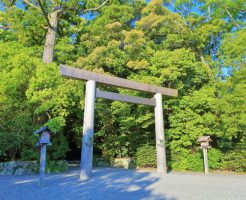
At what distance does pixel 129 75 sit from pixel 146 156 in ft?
16.1

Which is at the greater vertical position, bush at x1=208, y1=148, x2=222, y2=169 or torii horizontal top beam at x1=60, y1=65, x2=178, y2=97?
torii horizontal top beam at x1=60, y1=65, x2=178, y2=97

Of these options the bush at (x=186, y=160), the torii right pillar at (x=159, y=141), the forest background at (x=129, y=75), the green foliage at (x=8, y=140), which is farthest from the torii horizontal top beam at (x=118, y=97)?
the green foliage at (x=8, y=140)

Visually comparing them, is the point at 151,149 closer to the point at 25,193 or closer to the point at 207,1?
the point at 25,193

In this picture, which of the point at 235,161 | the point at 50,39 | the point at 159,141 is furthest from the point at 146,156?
the point at 50,39

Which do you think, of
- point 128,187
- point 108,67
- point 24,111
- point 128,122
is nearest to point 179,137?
point 128,122

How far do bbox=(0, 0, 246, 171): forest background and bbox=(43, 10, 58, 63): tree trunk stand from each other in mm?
59

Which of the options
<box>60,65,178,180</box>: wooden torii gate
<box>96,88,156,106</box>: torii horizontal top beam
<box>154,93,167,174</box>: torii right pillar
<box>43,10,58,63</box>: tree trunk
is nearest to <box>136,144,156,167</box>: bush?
<box>154,93,167,174</box>: torii right pillar

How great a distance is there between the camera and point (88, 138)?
8336mm

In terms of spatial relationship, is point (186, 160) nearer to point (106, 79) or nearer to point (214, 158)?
point (214, 158)

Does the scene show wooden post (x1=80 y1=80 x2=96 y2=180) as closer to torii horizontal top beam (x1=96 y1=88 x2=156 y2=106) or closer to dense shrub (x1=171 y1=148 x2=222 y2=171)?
torii horizontal top beam (x1=96 y1=88 x2=156 y2=106)

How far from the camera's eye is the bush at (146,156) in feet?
41.4

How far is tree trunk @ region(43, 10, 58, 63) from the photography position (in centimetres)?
1261

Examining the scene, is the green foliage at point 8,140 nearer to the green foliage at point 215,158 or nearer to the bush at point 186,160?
the bush at point 186,160

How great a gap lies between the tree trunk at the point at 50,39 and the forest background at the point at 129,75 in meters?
0.06
